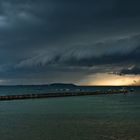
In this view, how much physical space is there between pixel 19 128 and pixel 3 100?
3215 inches

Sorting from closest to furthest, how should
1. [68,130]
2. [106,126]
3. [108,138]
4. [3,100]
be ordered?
[108,138] → [68,130] → [106,126] → [3,100]

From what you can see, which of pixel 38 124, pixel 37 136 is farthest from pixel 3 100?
pixel 37 136

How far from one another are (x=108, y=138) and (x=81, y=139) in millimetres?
3212

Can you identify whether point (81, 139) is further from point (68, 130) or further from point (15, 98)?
point (15, 98)

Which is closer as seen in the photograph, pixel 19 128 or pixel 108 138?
pixel 108 138

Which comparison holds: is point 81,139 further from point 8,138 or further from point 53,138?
point 8,138

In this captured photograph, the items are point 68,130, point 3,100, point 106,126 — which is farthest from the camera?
point 3,100

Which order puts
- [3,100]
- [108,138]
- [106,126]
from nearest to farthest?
[108,138] → [106,126] → [3,100]

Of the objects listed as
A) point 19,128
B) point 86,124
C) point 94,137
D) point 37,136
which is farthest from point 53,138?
point 86,124

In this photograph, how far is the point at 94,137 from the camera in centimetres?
4025

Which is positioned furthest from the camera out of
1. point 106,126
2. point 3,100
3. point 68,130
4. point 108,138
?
point 3,100

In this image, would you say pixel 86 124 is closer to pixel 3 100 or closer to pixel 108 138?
pixel 108 138

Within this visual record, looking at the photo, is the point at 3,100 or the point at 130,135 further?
the point at 3,100

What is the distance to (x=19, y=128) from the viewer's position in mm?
47375
